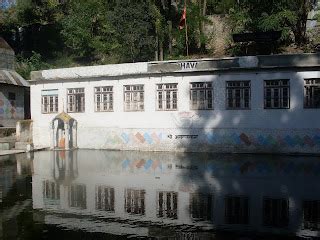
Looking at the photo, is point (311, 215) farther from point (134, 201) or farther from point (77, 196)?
point (77, 196)

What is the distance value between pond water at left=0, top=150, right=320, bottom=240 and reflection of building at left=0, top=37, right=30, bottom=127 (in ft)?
41.5

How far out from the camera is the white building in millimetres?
20109

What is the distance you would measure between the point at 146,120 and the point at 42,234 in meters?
15.6

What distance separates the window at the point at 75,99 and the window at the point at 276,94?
11.5 meters

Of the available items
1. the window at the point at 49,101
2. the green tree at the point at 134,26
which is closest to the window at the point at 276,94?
the window at the point at 49,101

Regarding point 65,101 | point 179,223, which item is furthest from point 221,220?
point 65,101

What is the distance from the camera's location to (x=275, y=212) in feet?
29.2

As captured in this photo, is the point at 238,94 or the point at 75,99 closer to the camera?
the point at 238,94

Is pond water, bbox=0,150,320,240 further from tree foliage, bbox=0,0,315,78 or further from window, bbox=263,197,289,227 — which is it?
tree foliage, bbox=0,0,315,78

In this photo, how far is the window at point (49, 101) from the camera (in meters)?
25.5

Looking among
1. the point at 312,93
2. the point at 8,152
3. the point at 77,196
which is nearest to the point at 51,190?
the point at 77,196

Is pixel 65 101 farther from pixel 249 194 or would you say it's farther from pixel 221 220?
pixel 221 220

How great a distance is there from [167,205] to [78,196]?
280 centimetres

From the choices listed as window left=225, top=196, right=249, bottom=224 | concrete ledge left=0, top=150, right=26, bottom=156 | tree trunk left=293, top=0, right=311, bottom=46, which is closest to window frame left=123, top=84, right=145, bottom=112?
concrete ledge left=0, top=150, right=26, bottom=156
